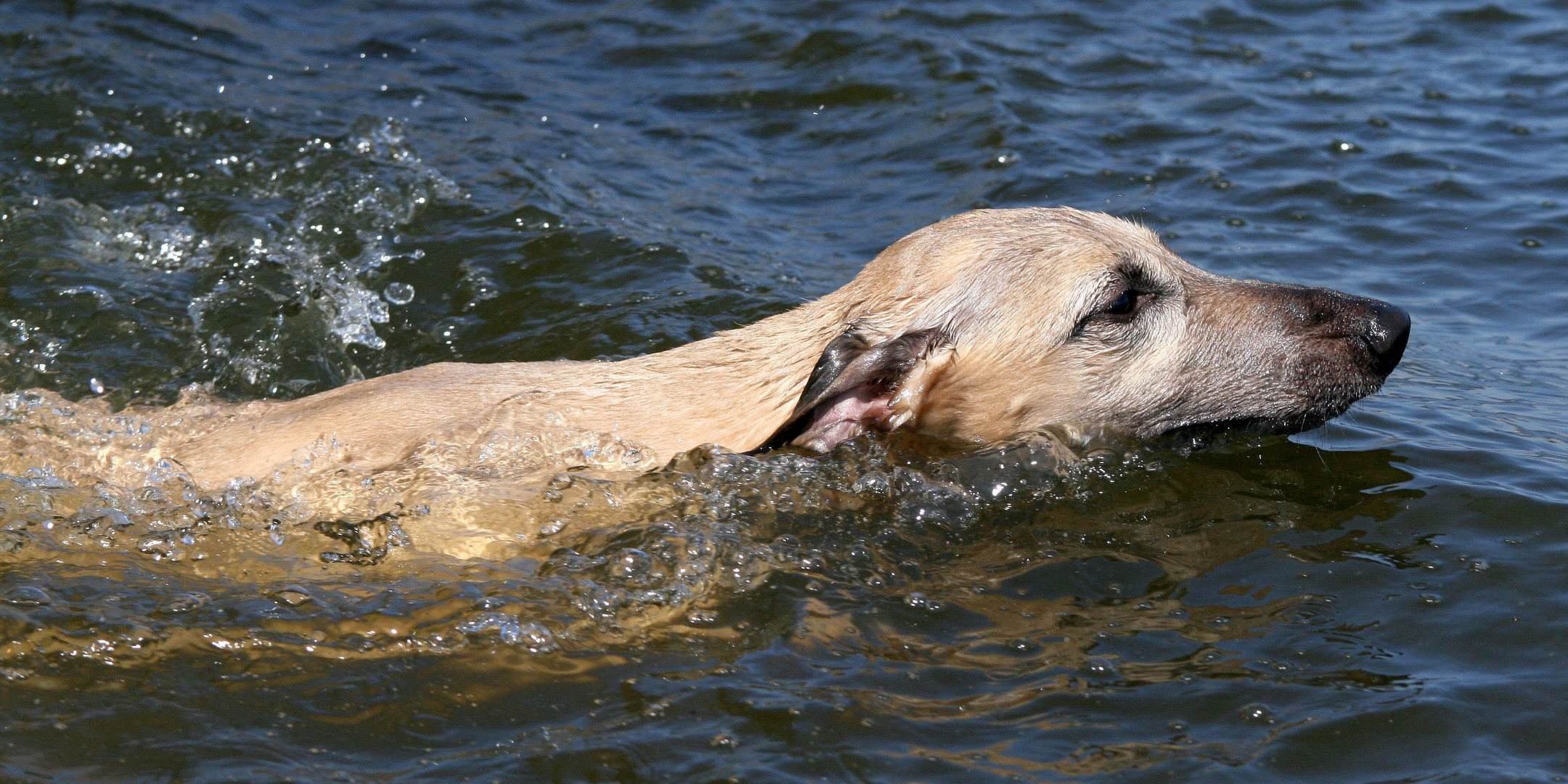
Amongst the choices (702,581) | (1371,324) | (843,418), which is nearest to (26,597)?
(702,581)

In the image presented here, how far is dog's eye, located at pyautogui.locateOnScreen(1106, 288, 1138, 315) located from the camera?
584cm

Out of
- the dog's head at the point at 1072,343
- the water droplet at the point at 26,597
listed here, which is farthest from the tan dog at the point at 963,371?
the water droplet at the point at 26,597

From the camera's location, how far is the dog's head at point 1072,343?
571 centimetres

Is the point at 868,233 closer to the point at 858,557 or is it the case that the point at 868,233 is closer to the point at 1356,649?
the point at 858,557

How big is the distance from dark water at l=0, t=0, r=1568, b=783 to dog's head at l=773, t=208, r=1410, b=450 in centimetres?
23

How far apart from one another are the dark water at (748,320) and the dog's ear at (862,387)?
0.50 ft

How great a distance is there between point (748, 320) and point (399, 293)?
203 centimetres

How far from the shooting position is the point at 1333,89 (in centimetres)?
1092

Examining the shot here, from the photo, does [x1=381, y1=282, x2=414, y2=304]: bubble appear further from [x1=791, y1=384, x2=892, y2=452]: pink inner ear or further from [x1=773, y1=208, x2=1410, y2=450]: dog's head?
[x1=791, y1=384, x2=892, y2=452]: pink inner ear

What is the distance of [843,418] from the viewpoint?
5.63 m

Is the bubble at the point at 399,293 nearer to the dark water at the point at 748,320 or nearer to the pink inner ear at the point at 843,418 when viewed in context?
the dark water at the point at 748,320

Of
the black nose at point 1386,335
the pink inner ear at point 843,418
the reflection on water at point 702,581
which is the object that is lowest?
the reflection on water at point 702,581

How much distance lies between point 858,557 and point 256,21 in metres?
9.08

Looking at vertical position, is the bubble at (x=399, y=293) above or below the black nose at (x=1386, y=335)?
below
